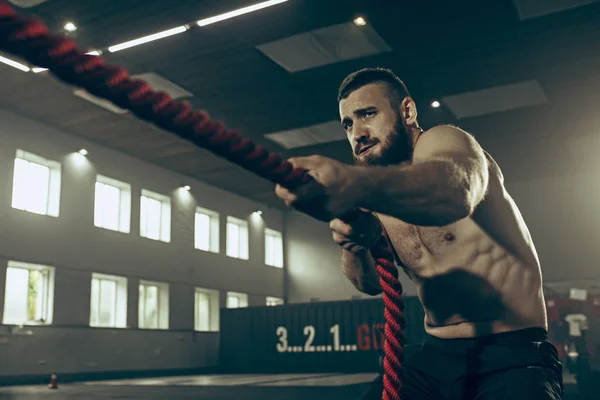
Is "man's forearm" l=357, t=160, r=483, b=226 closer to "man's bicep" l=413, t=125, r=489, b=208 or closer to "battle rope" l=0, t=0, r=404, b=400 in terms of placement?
"man's bicep" l=413, t=125, r=489, b=208

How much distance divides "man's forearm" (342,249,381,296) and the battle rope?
920mm

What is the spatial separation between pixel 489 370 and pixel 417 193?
0.85m

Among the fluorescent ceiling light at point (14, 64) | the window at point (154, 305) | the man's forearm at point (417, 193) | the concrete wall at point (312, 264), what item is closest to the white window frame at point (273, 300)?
the concrete wall at point (312, 264)

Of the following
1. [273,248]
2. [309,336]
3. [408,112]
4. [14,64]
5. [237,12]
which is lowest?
[309,336]

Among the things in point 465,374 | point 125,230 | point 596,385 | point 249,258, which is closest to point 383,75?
point 465,374

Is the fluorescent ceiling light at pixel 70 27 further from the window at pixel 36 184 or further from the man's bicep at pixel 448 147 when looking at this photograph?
the man's bicep at pixel 448 147

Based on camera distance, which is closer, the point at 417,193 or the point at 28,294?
the point at 417,193

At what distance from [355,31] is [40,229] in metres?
7.89

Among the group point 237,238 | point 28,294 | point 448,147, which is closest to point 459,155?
point 448,147

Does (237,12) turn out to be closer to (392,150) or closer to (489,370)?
(392,150)

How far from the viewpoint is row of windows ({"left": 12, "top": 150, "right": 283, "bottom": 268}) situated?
12.4 m

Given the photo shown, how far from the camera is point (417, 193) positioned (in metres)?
1.25

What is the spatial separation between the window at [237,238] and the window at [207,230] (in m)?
0.74

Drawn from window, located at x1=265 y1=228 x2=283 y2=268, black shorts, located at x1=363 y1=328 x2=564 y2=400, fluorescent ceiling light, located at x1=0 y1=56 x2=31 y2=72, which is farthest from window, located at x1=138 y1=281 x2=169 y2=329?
black shorts, located at x1=363 y1=328 x2=564 y2=400
